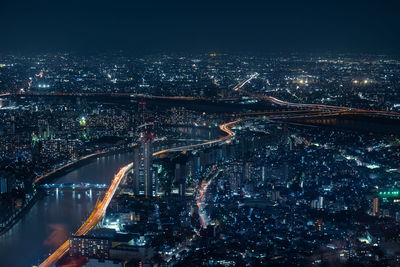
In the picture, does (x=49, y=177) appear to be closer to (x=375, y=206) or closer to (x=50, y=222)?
(x=50, y=222)

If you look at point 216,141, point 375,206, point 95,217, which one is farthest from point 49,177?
point 375,206

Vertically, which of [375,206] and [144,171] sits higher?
[144,171]

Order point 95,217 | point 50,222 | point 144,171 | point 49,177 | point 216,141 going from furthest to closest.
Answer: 1. point 216,141
2. point 49,177
3. point 144,171
4. point 50,222
5. point 95,217

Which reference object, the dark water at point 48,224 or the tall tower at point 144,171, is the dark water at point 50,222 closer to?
the dark water at point 48,224

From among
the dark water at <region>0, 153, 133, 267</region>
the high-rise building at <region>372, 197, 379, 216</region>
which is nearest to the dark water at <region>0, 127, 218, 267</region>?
the dark water at <region>0, 153, 133, 267</region>

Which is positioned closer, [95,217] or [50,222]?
[95,217]

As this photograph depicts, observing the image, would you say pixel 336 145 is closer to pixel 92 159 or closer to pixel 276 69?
pixel 92 159

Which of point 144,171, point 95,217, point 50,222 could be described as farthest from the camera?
point 144,171
